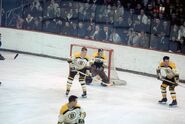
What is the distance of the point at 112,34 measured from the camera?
Result: 635 inches

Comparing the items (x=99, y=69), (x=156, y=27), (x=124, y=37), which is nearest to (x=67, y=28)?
(x=124, y=37)

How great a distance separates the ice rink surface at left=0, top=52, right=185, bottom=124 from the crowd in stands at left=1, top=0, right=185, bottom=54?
1.44 metres

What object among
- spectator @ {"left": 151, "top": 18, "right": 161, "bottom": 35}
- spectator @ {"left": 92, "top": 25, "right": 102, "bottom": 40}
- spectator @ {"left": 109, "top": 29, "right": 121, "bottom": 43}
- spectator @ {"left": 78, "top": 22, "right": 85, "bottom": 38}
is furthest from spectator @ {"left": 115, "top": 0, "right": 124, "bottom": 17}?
spectator @ {"left": 78, "top": 22, "right": 85, "bottom": 38}

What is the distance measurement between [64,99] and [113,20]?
604 centimetres

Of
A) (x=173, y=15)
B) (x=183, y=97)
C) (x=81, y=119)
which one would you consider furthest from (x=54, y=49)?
(x=81, y=119)

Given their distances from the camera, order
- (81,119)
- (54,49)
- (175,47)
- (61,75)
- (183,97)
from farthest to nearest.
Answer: (54,49)
(175,47)
(61,75)
(183,97)
(81,119)

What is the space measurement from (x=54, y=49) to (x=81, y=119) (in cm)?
1090

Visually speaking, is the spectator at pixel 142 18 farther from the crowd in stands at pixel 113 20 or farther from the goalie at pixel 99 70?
the goalie at pixel 99 70

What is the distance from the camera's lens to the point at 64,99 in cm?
1076

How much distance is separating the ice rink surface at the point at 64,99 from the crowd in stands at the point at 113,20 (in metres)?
1.44

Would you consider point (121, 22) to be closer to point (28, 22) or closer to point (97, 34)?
point (97, 34)

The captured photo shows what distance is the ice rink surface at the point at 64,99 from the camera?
30.4 feet

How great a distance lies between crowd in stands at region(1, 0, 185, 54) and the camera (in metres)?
15.3

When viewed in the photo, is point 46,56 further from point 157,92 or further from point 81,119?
→ point 81,119
